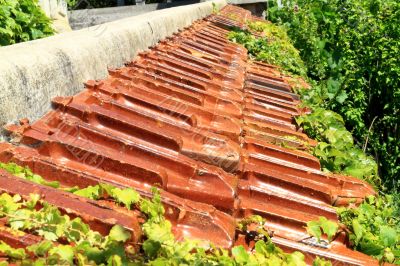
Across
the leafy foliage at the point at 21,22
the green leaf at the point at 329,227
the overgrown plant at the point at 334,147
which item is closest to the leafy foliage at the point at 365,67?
the leafy foliage at the point at 21,22

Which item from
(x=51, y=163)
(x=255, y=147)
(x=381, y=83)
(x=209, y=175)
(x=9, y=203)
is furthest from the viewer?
(x=381, y=83)

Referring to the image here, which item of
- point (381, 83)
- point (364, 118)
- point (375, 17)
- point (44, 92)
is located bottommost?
point (364, 118)

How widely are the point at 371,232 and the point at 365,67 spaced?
744 centimetres

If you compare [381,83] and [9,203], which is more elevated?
[9,203]

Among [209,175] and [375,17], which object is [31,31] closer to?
[209,175]

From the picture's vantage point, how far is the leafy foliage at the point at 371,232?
2.14 m

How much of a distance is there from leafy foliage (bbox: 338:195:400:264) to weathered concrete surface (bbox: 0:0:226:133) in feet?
4.53

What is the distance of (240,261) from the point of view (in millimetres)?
1581

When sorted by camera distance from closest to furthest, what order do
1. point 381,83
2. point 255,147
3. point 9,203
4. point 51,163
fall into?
1. point 9,203
2. point 51,163
3. point 255,147
4. point 381,83

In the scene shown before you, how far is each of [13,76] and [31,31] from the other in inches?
166

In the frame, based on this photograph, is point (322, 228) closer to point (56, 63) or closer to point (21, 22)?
point (56, 63)

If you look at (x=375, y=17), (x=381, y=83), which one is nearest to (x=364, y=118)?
(x=381, y=83)

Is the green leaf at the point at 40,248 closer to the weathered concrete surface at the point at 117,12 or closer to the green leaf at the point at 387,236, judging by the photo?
the green leaf at the point at 387,236

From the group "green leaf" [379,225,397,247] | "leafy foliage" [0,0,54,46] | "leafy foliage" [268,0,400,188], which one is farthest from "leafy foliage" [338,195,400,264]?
"leafy foliage" [268,0,400,188]
